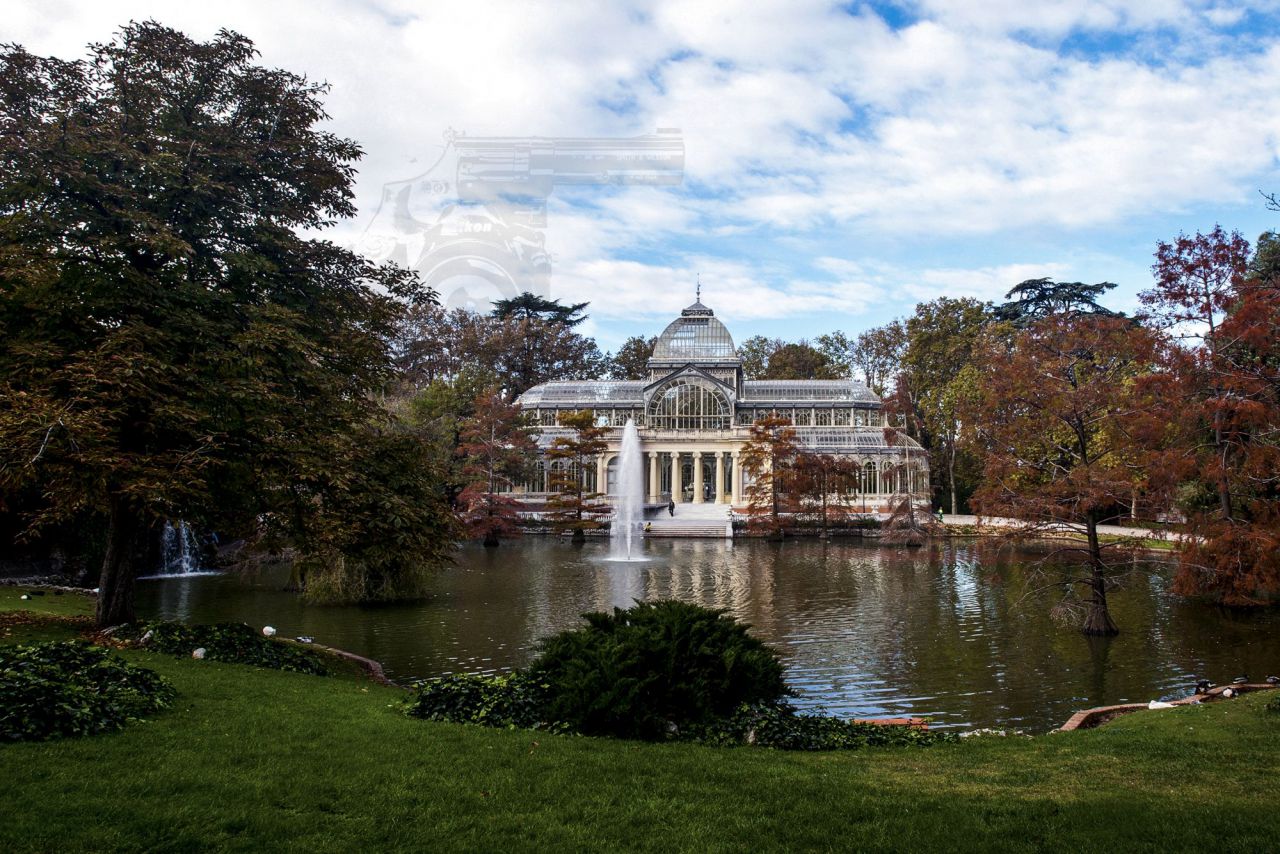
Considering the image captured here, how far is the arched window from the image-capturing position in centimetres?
5625

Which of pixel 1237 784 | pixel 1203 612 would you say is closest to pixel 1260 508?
pixel 1203 612

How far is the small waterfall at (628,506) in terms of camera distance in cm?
3394

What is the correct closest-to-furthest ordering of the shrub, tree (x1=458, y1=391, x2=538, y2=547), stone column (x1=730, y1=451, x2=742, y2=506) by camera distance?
the shrub, tree (x1=458, y1=391, x2=538, y2=547), stone column (x1=730, y1=451, x2=742, y2=506)

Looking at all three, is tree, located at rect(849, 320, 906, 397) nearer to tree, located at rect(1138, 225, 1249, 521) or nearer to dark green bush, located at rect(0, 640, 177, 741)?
tree, located at rect(1138, 225, 1249, 521)

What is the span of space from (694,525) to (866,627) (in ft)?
81.2

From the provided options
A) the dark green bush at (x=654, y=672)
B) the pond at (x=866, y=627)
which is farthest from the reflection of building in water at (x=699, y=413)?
the dark green bush at (x=654, y=672)

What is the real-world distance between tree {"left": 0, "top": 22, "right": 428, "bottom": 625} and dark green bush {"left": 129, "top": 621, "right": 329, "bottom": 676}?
145 centimetres

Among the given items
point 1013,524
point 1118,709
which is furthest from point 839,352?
point 1118,709

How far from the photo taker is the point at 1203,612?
18.8m

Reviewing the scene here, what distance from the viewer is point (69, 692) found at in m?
6.46

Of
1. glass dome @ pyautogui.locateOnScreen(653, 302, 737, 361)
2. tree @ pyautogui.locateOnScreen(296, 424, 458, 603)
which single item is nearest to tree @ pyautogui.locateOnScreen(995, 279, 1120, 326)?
glass dome @ pyautogui.locateOnScreen(653, 302, 737, 361)

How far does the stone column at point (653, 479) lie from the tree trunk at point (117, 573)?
43.9 metres

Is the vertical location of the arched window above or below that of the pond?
above

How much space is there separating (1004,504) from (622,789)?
1391 cm
